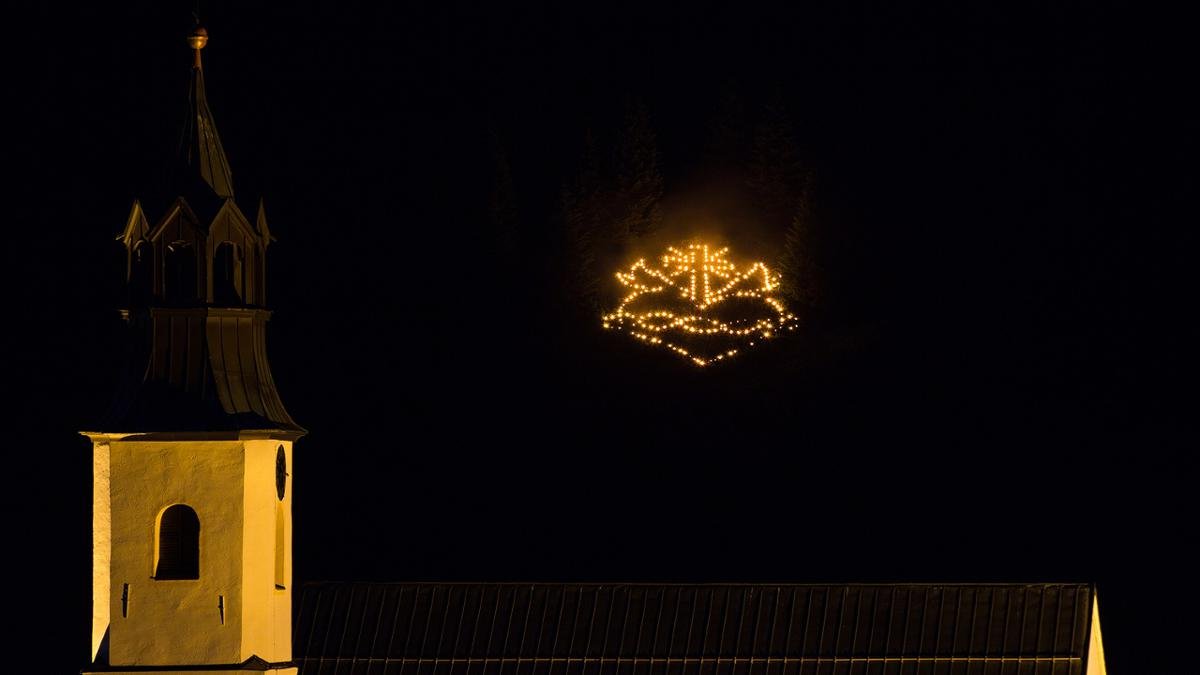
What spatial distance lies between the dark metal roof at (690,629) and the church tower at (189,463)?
2.07m

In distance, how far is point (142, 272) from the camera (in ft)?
149

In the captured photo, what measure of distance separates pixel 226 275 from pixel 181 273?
65cm

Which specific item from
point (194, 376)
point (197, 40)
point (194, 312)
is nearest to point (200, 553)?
point (194, 376)

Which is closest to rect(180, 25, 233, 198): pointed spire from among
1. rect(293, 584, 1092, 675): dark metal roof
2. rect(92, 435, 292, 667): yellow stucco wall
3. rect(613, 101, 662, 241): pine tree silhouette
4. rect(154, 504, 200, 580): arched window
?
rect(92, 435, 292, 667): yellow stucco wall

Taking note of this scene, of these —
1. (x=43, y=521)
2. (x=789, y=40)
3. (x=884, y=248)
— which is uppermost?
(x=789, y=40)

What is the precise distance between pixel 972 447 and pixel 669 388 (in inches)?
470

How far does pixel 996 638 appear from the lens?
46.0m

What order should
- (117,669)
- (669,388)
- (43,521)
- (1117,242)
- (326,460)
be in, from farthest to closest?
(1117,242), (669,388), (326,460), (43,521), (117,669)

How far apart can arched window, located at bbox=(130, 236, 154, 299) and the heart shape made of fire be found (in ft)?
193

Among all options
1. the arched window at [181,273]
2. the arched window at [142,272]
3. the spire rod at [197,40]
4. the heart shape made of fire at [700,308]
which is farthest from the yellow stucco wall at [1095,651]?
the heart shape made of fire at [700,308]

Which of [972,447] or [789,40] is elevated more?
[789,40]

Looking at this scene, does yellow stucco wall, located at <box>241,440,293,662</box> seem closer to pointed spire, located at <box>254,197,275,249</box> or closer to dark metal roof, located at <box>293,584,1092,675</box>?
dark metal roof, located at <box>293,584,1092,675</box>

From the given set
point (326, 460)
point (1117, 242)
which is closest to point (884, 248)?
point (1117, 242)

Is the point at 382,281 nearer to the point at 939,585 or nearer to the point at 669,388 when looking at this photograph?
the point at 669,388
